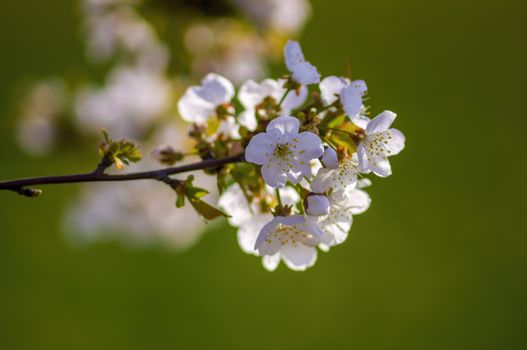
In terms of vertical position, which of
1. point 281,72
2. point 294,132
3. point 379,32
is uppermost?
point 379,32

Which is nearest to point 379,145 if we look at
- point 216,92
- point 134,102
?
point 216,92

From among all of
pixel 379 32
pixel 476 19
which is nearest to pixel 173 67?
pixel 379 32

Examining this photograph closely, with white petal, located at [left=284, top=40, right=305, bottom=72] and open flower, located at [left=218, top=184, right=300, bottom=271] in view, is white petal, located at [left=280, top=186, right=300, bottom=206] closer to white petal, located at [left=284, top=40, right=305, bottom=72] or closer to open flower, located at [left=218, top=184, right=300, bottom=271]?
open flower, located at [left=218, top=184, right=300, bottom=271]

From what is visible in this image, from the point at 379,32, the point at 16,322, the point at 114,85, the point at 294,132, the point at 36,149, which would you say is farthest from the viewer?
the point at 379,32

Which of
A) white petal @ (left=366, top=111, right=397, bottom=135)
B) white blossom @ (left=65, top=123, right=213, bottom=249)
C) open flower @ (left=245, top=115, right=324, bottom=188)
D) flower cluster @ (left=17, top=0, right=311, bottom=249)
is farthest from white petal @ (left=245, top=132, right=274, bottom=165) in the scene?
white blossom @ (left=65, top=123, right=213, bottom=249)

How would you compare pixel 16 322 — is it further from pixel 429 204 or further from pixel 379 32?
pixel 379 32

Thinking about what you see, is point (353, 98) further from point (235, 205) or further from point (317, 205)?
point (235, 205)
